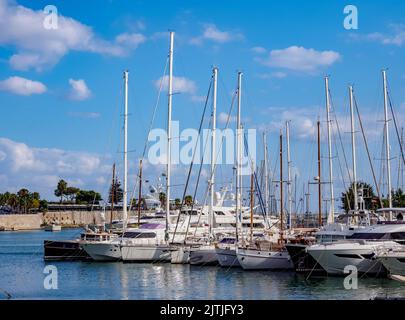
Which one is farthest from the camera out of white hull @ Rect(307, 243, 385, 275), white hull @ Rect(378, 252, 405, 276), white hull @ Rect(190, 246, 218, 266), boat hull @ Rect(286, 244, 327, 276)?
white hull @ Rect(190, 246, 218, 266)

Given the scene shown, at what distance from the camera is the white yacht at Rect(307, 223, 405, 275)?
37969mm

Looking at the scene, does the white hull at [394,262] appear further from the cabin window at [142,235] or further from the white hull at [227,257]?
A: the cabin window at [142,235]

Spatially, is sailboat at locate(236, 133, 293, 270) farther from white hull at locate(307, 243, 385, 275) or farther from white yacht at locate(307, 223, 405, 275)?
white hull at locate(307, 243, 385, 275)

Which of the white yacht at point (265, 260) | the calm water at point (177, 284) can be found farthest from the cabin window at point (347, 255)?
the white yacht at point (265, 260)

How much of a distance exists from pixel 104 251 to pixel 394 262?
2620 centimetres

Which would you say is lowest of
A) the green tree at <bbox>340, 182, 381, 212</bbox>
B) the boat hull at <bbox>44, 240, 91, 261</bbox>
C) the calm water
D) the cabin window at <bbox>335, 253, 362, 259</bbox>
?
the calm water

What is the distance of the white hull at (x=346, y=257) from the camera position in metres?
37.9

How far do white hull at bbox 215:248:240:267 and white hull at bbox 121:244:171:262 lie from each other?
600cm

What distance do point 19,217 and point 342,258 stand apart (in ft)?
519

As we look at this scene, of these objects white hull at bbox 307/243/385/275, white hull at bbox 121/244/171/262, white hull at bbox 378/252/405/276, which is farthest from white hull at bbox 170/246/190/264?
white hull at bbox 378/252/405/276

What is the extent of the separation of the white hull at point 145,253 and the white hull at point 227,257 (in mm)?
6004
